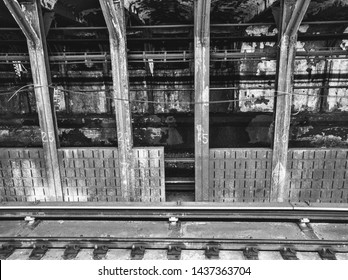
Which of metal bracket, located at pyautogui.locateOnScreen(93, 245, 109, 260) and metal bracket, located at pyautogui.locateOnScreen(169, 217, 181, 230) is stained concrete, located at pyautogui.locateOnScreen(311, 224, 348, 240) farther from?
metal bracket, located at pyautogui.locateOnScreen(93, 245, 109, 260)

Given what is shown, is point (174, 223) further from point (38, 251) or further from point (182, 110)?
point (182, 110)

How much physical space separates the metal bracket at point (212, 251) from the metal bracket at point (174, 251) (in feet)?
1.20

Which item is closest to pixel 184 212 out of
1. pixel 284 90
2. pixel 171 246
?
pixel 171 246

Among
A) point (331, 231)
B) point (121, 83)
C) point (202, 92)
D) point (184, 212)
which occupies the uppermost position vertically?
point (121, 83)

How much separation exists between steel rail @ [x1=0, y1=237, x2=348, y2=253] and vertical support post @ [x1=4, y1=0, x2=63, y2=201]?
2.51 metres

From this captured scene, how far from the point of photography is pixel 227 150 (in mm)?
5809

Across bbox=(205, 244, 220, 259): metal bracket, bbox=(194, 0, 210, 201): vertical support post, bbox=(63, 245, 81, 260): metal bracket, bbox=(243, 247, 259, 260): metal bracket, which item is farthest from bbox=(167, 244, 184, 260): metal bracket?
bbox=(194, 0, 210, 201): vertical support post

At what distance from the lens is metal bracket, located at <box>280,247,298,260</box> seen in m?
3.33

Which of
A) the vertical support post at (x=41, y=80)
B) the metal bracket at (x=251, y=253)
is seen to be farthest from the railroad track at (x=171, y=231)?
the vertical support post at (x=41, y=80)

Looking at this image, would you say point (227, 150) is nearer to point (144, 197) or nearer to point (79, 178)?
point (144, 197)

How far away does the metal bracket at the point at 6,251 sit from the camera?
3.49m

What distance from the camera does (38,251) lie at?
3539 mm

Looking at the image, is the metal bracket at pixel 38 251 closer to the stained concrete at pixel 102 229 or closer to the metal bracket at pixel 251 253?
the stained concrete at pixel 102 229

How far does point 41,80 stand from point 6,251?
3649 mm
